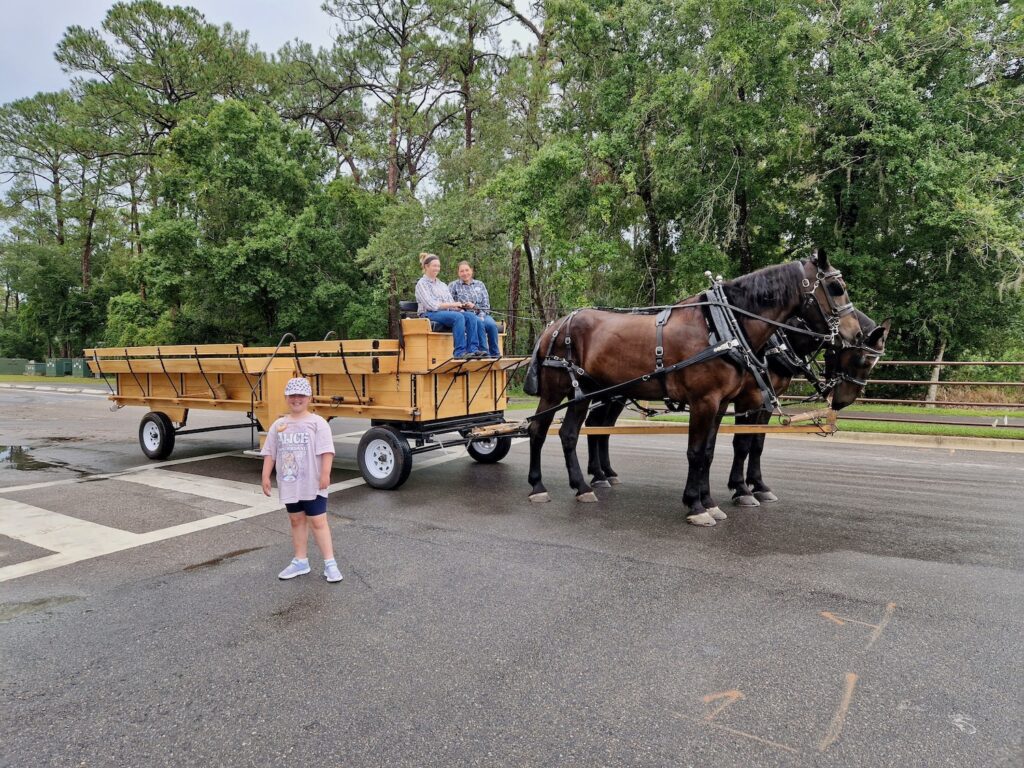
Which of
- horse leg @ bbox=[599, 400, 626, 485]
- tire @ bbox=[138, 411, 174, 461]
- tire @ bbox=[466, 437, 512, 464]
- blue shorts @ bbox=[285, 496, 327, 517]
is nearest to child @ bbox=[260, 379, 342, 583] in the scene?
blue shorts @ bbox=[285, 496, 327, 517]

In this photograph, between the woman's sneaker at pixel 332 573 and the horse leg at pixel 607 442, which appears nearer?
the woman's sneaker at pixel 332 573

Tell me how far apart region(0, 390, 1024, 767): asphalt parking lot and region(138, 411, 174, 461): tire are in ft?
8.74

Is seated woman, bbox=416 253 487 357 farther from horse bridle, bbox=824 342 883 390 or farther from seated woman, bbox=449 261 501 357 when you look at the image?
horse bridle, bbox=824 342 883 390

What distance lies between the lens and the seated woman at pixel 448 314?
6.60 metres

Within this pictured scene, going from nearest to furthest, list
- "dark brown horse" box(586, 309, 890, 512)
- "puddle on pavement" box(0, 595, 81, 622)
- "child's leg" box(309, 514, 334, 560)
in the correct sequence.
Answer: "puddle on pavement" box(0, 595, 81, 622) < "child's leg" box(309, 514, 334, 560) < "dark brown horse" box(586, 309, 890, 512)

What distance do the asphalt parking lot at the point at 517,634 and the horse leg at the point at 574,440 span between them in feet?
0.71

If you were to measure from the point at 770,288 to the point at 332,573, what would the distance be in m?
4.53

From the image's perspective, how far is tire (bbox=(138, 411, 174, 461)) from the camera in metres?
8.88

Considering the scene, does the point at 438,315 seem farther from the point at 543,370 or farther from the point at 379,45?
the point at 379,45

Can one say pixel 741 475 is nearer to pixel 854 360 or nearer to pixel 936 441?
pixel 854 360

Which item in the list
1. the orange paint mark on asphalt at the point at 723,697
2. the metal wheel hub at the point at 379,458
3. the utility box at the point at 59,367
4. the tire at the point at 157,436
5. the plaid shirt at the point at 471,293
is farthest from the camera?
the utility box at the point at 59,367

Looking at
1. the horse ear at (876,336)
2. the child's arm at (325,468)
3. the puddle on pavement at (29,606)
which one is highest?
the horse ear at (876,336)

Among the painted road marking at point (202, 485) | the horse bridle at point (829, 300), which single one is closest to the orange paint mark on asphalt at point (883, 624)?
the horse bridle at point (829, 300)

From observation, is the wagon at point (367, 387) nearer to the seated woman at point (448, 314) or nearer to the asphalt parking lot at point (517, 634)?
the seated woman at point (448, 314)
